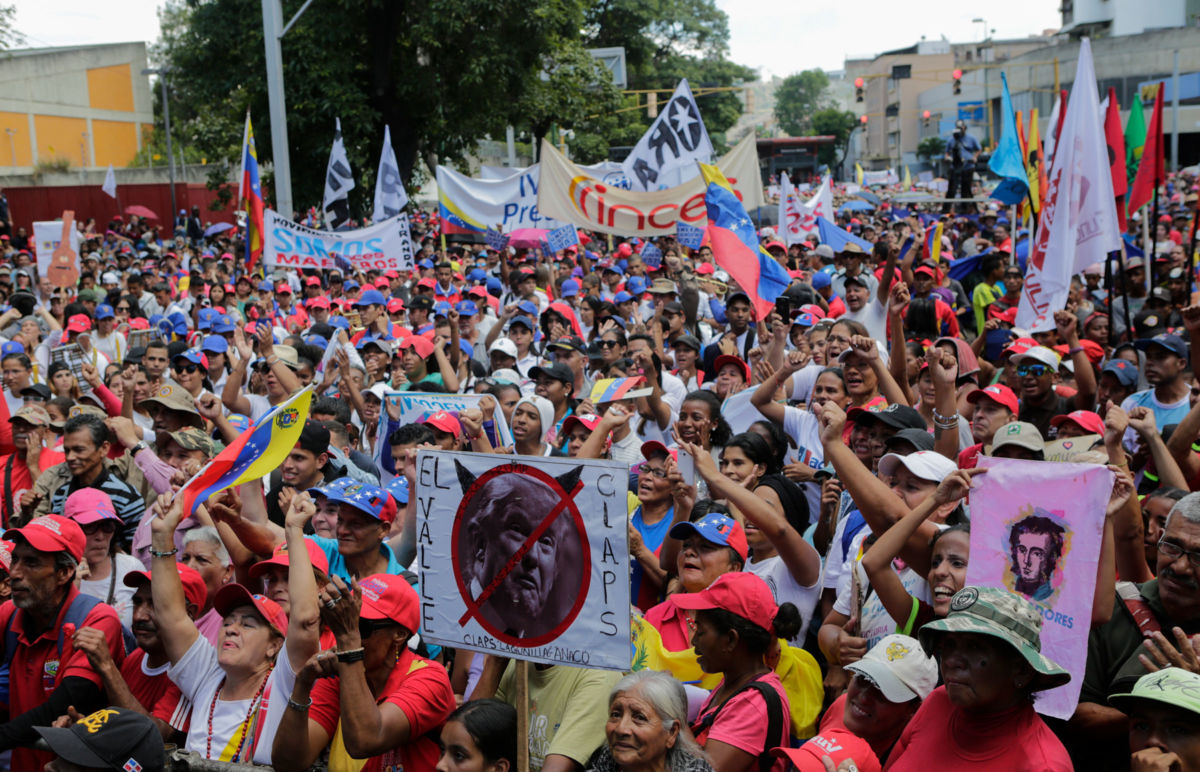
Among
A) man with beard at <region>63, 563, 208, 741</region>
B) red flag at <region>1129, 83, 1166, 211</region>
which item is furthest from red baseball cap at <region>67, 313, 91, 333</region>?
red flag at <region>1129, 83, 1166, 211</region>

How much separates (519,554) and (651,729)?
28.3 inches

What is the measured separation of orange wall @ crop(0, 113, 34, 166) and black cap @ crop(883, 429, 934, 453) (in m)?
53.2

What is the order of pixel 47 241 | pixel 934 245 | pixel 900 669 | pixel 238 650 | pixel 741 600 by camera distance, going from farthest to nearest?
1. pixel 934 245
2. pixel 47 241
3. pixel 238 650
4. pixel 741 600
5. pixel 900 669

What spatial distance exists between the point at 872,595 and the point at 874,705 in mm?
704

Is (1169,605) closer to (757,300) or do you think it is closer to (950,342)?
(950,342)

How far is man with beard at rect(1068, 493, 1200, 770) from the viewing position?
3342mm

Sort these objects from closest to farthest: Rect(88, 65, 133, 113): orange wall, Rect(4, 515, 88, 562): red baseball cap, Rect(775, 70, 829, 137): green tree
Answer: Rect(4, 515, 88, 562): red baseball cap, Rect(88, 65, 133, 113): orange wall, Rect(775, 70, 829, 137): green tree

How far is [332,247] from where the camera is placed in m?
13.3

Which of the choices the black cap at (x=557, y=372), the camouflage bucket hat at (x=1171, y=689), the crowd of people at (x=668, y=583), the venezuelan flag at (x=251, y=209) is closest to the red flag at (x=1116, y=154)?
the crowd of people at (x=668, y=583)

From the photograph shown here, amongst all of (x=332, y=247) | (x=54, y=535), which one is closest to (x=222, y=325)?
(x=332, y=247)

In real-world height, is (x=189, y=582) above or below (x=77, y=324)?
below

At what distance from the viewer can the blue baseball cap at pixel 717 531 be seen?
4285mm

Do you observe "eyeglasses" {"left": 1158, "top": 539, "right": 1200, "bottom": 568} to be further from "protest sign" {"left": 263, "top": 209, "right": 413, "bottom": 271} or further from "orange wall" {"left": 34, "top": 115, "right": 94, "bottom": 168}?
"orange wall" {"left": 34, "top": 115, "right": 94, "bottom": 168}

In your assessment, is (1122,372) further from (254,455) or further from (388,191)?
(388,191)
